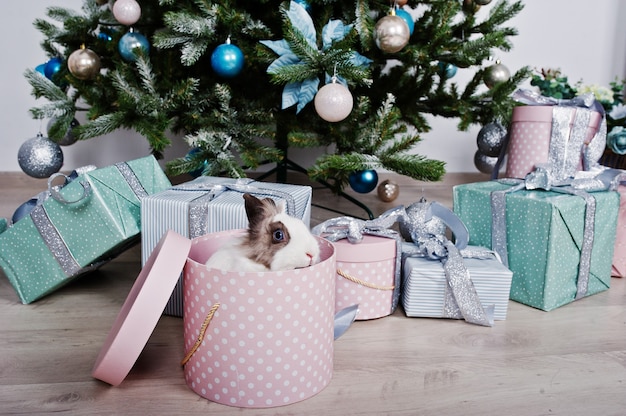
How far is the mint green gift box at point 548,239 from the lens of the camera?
107 centimetres

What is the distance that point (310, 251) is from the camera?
0.75 meters

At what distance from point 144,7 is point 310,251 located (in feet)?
3.86

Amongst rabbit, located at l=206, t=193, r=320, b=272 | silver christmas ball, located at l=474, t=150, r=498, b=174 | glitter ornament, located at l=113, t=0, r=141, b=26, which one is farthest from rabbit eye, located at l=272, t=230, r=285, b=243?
silver christmas ball, located at l=474, t=150, r=498, b=174

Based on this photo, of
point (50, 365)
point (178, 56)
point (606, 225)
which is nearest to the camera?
point (50, 365)

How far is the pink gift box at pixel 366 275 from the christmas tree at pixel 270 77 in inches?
12.1

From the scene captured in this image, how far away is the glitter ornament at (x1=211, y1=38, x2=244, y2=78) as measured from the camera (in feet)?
4.26

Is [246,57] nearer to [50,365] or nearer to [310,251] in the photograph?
[310,251]

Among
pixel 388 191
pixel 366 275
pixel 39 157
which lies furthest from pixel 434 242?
pixel 39 157

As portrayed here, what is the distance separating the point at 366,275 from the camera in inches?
40.1

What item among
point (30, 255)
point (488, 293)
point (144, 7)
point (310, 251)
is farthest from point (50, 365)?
point (144, 7)

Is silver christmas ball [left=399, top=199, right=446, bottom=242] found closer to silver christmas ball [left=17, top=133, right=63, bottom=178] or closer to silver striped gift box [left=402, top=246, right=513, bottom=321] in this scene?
silver striped gift box [left=402, top=246, right=513, bottom=321]

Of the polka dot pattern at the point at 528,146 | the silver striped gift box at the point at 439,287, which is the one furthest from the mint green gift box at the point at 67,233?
the polka dot pattern at the point at 528,146

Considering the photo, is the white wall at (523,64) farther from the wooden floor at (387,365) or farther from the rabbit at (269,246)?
the rabbit at (269,246)

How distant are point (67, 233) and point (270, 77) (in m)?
0.71
